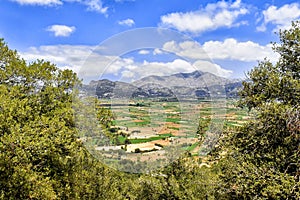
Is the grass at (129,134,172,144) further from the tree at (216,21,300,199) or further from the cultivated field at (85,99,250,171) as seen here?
the tree at (216,21,300,199)


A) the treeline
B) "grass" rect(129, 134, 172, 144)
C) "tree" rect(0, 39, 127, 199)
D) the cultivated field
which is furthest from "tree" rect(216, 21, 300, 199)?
"tree" rect(0, 39, 127, 199)

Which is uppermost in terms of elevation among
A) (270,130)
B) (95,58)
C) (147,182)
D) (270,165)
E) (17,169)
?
(95,58)

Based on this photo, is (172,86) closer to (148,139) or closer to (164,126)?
(164,126)

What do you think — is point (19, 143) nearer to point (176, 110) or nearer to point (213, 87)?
point (176, 110)

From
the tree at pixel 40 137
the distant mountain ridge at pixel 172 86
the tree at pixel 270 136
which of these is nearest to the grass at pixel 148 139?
the distant mountain ridge at pixel 172 86

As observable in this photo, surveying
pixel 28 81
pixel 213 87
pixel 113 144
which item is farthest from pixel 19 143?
pixel 213 87

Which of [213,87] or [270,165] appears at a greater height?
[213,87]
